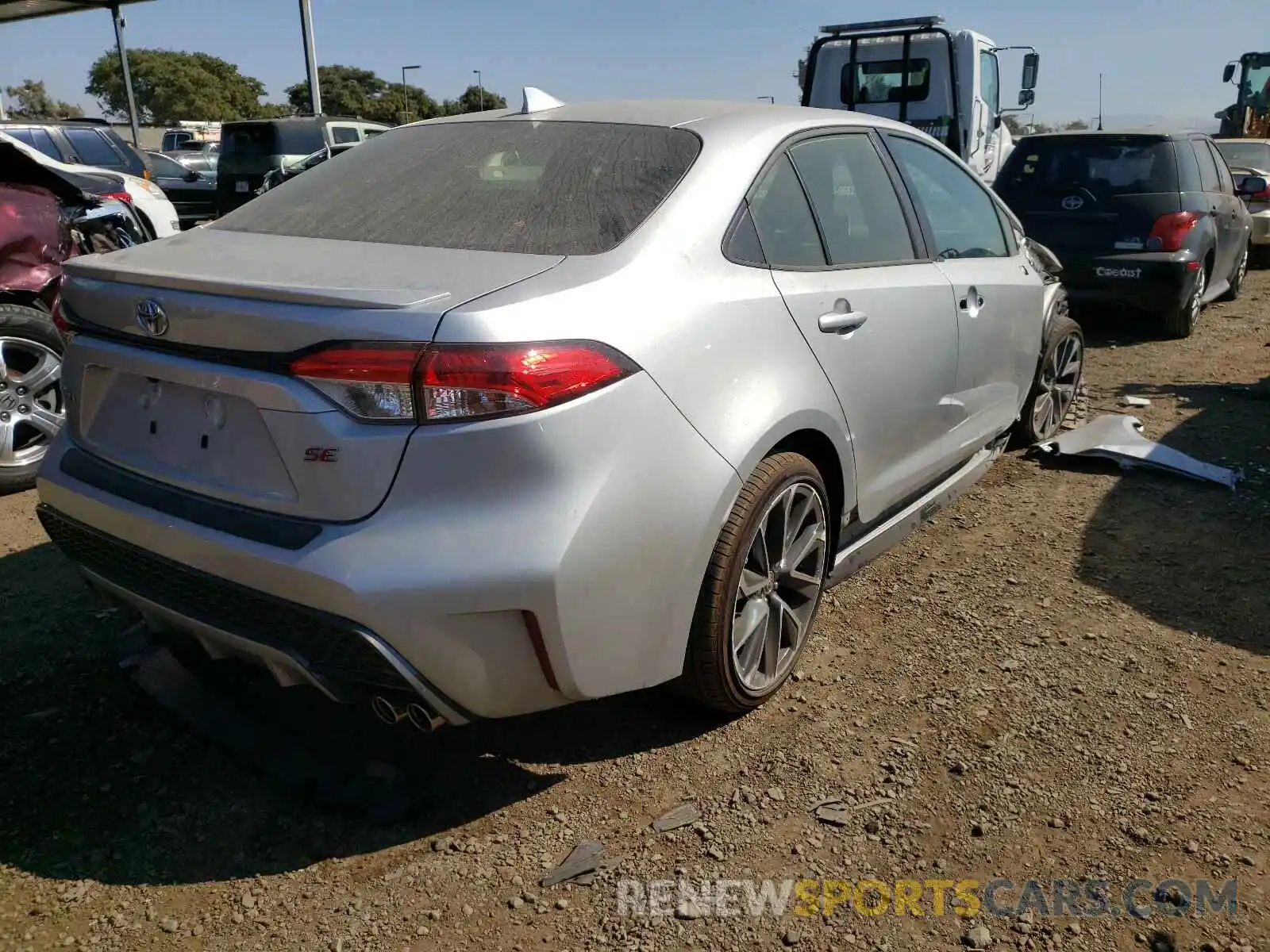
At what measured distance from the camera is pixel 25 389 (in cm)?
473

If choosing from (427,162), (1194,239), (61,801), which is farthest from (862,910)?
(1194,239)

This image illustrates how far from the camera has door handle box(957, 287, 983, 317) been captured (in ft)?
12.2

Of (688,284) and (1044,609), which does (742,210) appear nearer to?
(688,284)

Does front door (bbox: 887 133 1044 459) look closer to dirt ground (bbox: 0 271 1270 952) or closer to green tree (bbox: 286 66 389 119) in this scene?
dirt ground (bbox: 0 271 1270 952)

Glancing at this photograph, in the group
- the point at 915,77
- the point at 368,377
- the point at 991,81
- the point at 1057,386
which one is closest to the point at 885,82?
the point at 915,77

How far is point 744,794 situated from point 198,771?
1.42m

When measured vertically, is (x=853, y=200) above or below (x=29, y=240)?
→ above

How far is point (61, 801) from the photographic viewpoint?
2.56 meters

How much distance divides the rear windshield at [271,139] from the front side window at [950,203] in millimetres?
13170

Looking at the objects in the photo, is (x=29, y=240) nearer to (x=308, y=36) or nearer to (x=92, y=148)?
(x=92, y=148)

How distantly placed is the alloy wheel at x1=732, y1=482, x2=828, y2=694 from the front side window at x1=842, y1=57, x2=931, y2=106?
10.5 metres

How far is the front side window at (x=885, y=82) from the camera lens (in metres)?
12.1

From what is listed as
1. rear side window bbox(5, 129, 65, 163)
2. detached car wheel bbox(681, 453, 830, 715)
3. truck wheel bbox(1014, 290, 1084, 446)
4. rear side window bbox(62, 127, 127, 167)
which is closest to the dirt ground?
detached car wheel bbox(681, 453, 830, 715)

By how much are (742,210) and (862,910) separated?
1.74 meters
